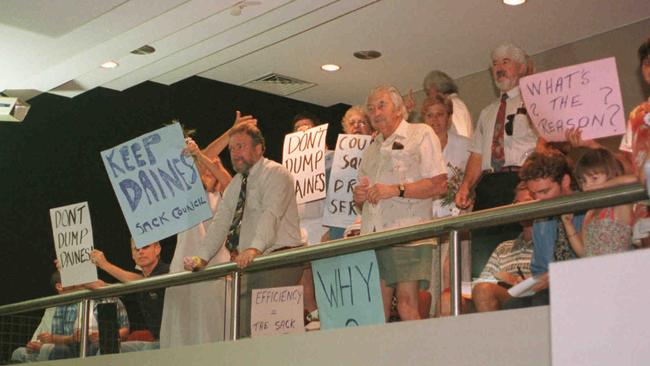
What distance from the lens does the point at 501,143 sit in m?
5.19

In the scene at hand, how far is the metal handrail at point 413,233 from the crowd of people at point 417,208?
7 centimetres

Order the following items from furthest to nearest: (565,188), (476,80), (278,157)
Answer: (278,157) → (476,80) → (565,188)

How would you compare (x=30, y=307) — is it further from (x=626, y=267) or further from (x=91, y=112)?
(x=626, y=267)

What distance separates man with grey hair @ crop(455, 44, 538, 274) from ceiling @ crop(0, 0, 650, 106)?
1.51 m

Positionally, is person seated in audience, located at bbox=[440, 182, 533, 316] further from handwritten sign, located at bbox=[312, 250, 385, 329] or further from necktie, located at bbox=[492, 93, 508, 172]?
necktie, located at bbox=[492, 93, 508, 172]

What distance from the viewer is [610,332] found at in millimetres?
→ 2643

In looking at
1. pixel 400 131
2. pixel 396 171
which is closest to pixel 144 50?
pixel 400 131

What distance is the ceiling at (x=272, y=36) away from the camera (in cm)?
644

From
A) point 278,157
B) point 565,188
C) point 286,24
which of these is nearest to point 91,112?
point 278,157

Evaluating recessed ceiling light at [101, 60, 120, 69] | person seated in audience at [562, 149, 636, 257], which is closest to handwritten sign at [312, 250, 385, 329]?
person seated in audience at [562, 149, 636, 257]

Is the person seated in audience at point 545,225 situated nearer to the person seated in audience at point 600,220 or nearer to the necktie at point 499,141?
the person seated in audience at point 600,220

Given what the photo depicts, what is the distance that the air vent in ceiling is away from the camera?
8.67 m

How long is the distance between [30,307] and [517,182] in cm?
298

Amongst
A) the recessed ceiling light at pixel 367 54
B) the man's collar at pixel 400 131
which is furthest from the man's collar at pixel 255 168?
the recessed ceiling light at pixel 367 54
